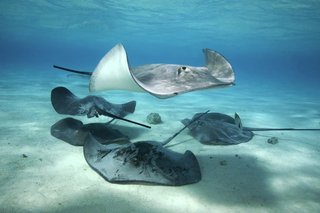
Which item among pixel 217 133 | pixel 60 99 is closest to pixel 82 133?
pixel 60 99

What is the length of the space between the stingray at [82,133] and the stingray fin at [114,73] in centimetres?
117

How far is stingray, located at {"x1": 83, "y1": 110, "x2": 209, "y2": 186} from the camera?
135 inches

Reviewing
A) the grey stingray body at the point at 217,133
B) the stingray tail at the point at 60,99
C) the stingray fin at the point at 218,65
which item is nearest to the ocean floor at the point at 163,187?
the grey stingray body at the point at 217,133

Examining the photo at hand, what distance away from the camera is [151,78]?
151 inches

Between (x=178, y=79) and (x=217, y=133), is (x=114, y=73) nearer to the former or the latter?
(x=178, y=79)

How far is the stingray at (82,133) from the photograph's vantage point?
4.99 meters

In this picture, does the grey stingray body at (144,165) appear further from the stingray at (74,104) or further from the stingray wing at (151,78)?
the stingray at (74,104)

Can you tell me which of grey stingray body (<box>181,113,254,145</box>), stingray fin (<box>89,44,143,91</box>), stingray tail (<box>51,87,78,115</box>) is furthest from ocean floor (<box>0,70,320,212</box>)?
stingray fin (<box>89,44,143,91</box>)

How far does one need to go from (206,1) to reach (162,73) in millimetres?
18132

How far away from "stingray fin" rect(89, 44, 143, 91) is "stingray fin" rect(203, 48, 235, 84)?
188 centimetres

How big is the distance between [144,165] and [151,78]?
4.50ft

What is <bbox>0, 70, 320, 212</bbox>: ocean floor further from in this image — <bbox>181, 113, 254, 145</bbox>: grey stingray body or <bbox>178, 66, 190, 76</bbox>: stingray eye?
<bbox>178, 66, 190, 76</bbox>: stingray eye

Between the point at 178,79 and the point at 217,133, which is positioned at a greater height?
the point at 178,79

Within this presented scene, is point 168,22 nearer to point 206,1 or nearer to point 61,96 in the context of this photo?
A: point 206,1
